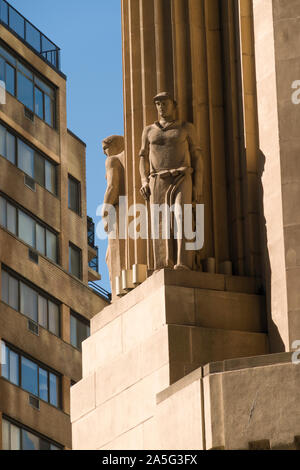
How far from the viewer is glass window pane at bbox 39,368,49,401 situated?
73500 millimetres

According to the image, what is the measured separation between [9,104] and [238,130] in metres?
43.1

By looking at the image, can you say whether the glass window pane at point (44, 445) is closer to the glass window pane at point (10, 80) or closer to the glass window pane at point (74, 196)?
the glass window pane at point (74, 196)

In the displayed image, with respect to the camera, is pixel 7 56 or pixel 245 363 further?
pixel 7 56

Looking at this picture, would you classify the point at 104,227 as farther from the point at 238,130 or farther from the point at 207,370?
the point at 207,370

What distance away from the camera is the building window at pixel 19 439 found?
6944cm

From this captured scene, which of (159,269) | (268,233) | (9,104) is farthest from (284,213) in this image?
(9,104)

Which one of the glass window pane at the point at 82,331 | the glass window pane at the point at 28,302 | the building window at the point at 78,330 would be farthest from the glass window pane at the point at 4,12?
the glass window pane at the point at 82,331

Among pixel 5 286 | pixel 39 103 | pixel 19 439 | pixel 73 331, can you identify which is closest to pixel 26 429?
pixel 19 439

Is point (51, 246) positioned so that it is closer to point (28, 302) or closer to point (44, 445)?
point (28, 302)

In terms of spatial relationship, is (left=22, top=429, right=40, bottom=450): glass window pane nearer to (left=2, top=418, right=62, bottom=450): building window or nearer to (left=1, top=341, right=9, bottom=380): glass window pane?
(left=2, top=418, right=62, bottom=450): building window

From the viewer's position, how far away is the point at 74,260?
8106 centimetres

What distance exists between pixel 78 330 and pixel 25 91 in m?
11.2

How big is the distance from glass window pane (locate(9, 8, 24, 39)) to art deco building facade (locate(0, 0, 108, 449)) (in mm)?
47

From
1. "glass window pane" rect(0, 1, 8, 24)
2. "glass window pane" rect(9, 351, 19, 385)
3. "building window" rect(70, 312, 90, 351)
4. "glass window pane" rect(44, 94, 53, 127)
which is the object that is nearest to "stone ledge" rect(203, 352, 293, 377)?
"glass window pane" rect(9, 351, 19, 385)
